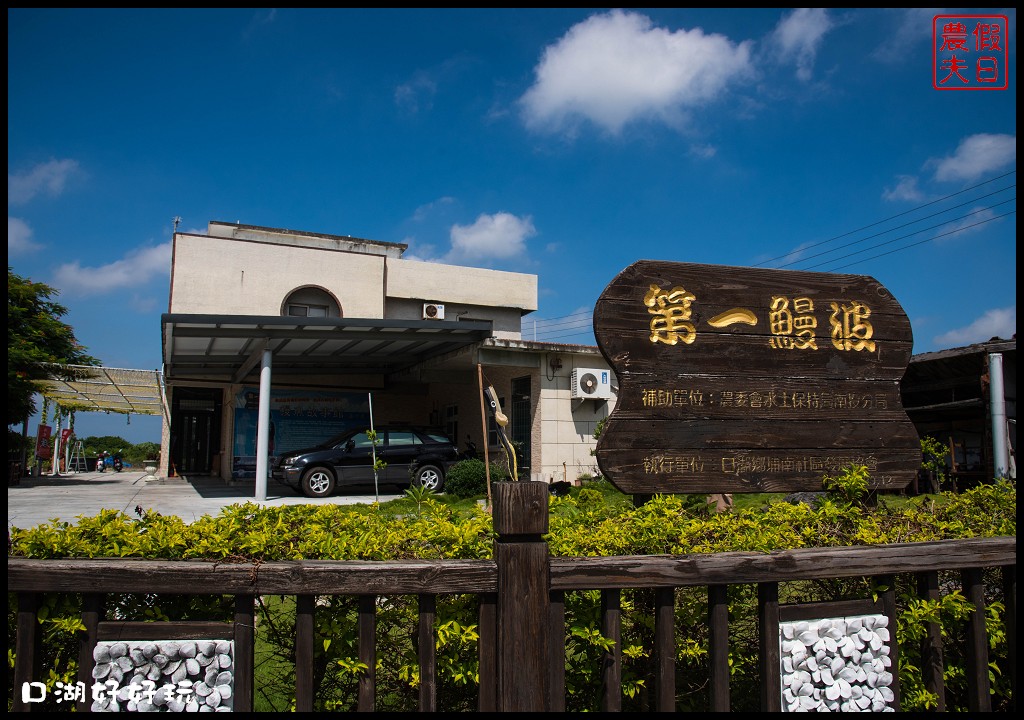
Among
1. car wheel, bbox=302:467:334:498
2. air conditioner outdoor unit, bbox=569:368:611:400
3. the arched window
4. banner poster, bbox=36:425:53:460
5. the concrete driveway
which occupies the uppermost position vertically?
the arched window

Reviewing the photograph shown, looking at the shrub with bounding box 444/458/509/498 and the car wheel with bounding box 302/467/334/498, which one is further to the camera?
the car wheel with bounding box 302/467/334/498

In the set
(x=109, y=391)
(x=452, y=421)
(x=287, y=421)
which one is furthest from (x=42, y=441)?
(x=452, y=421)

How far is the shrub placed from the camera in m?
12.5

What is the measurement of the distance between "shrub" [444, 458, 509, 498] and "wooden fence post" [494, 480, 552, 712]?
1022 cm

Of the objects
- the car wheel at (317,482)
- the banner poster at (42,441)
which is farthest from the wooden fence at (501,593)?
the banner poster at (42,441)

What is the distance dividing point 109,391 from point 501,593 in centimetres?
2350

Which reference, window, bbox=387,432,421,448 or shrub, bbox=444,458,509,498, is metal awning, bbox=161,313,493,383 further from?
shrub, bbox=444,458,509,498

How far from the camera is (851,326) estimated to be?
12.3 feet

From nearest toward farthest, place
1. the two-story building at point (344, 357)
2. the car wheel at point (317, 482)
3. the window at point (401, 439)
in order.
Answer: the two-story building at point (344, 357)
the car wheel at point (317, 482)
the window at point (401, 439)

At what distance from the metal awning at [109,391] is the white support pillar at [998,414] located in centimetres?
1724

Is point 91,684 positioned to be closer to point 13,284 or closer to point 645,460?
point 645,460

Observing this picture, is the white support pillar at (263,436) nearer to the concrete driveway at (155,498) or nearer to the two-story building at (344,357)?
the two-story building at (344,357)

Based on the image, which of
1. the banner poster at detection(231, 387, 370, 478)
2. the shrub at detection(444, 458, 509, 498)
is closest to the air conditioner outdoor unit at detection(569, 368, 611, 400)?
the shrub at detection(444, 458, 509, 498)

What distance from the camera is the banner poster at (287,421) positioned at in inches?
719
